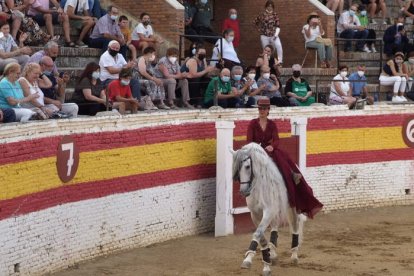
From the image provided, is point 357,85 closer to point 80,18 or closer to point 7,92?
point 80,18

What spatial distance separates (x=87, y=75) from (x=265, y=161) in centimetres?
399

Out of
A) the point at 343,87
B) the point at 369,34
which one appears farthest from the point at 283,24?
the point at 343,87

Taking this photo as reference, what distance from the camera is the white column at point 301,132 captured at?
20344 mm

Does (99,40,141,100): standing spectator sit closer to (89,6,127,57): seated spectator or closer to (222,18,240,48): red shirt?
(89,6,127,57): seated spectator

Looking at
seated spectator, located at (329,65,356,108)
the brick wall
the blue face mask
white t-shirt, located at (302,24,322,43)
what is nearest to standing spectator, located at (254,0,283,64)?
white t-shirt, located at (302,24,322,43)

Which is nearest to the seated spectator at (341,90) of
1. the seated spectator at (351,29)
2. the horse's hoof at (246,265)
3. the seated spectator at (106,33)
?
the seated spectator at (351,29)

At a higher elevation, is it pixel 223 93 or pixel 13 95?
pixel 13 95

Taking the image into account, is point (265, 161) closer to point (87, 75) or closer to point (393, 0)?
point (87, 75)

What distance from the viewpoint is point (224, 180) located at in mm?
18578

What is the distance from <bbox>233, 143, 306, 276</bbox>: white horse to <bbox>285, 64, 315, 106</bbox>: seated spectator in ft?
21.9

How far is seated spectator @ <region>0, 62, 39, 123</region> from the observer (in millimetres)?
15679

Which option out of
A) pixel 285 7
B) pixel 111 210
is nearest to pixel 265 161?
pixel 111 210

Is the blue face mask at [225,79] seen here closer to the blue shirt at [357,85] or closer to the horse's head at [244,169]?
the blue shirt at [357,85]

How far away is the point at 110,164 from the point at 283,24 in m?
13.5
